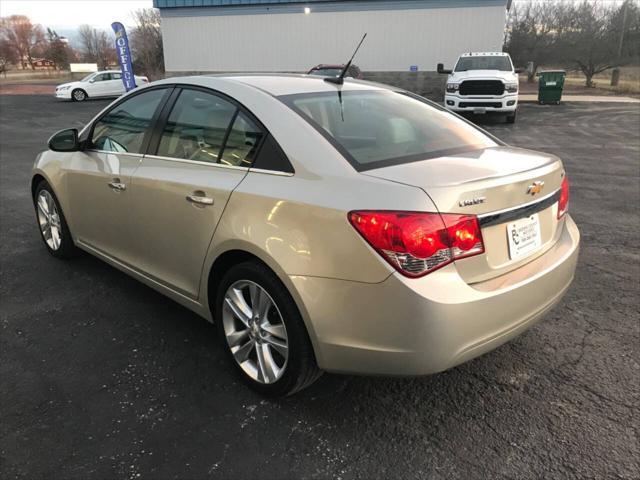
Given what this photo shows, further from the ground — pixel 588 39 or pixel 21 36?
pixel 21 36

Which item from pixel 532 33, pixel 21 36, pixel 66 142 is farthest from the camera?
pixel 21 36

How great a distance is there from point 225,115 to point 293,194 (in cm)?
85

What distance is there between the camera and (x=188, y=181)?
2.94m

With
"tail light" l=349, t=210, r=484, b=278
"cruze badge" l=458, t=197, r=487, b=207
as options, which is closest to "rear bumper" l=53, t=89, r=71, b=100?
"tail light" l=349, t=210, r=484, b=278

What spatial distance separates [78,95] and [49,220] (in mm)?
24575

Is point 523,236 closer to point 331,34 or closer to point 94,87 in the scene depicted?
point 331,34

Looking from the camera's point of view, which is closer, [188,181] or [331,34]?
[188,181]

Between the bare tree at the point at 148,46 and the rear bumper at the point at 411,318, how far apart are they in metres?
39.4

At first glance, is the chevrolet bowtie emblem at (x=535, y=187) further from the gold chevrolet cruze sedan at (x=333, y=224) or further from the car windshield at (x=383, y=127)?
the car windshield at (x=383, y=127)

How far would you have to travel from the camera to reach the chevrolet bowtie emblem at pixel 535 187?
96.8 inches

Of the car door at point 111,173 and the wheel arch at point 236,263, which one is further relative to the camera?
the car door at point 111,173

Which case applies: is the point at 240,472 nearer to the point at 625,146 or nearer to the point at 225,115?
the point at 225,115

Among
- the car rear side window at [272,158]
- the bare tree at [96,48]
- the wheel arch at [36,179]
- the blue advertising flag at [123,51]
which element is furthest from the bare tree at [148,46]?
the car rear side window at [272,158]

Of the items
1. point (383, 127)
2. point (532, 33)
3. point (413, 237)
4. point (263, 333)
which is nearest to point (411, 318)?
point (413, 237)
